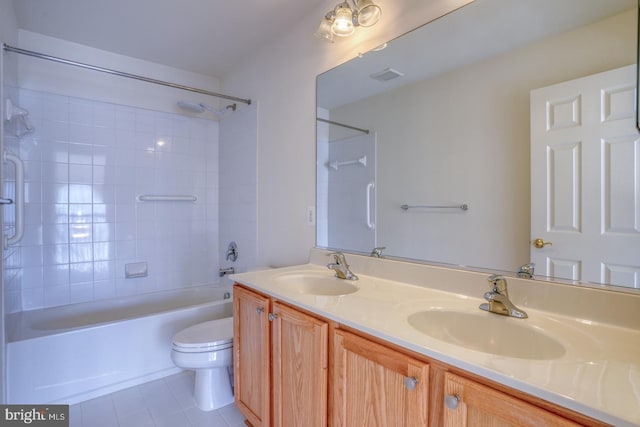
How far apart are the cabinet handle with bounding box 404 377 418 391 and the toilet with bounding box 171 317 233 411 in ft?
4.10

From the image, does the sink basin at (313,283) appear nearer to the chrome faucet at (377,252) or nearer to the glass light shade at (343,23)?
the chrome faucet at (377,252)

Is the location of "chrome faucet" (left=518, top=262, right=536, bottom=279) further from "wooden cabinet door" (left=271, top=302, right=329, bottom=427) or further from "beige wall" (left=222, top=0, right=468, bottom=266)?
"beige wall" (left=222, top=0, right=468, bottom=266)

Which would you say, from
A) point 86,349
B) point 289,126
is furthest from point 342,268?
point 86,349

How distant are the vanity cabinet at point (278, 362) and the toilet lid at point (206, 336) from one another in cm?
22

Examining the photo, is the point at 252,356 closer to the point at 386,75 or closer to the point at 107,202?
the point at 386,75

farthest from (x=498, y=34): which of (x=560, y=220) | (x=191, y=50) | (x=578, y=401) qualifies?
(x=191, y=50)

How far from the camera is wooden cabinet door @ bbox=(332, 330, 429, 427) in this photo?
2.48 feet

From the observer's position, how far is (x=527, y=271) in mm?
1027

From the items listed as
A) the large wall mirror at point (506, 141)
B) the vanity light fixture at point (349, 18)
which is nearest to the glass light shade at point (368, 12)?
the vanity light fixture at point (349, 18)

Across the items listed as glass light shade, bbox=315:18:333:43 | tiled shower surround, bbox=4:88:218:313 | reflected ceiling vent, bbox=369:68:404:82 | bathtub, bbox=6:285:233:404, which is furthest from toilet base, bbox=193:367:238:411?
glass light shade, bbox=315:18:333:43

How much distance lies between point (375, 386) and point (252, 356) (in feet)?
2.47

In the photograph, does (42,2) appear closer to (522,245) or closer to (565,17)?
(565,17)

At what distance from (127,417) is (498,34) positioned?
2574mm

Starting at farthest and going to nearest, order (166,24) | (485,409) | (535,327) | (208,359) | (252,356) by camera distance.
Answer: (166,24)
(208,359)
(252,356)
(535,327)
(485,409)
